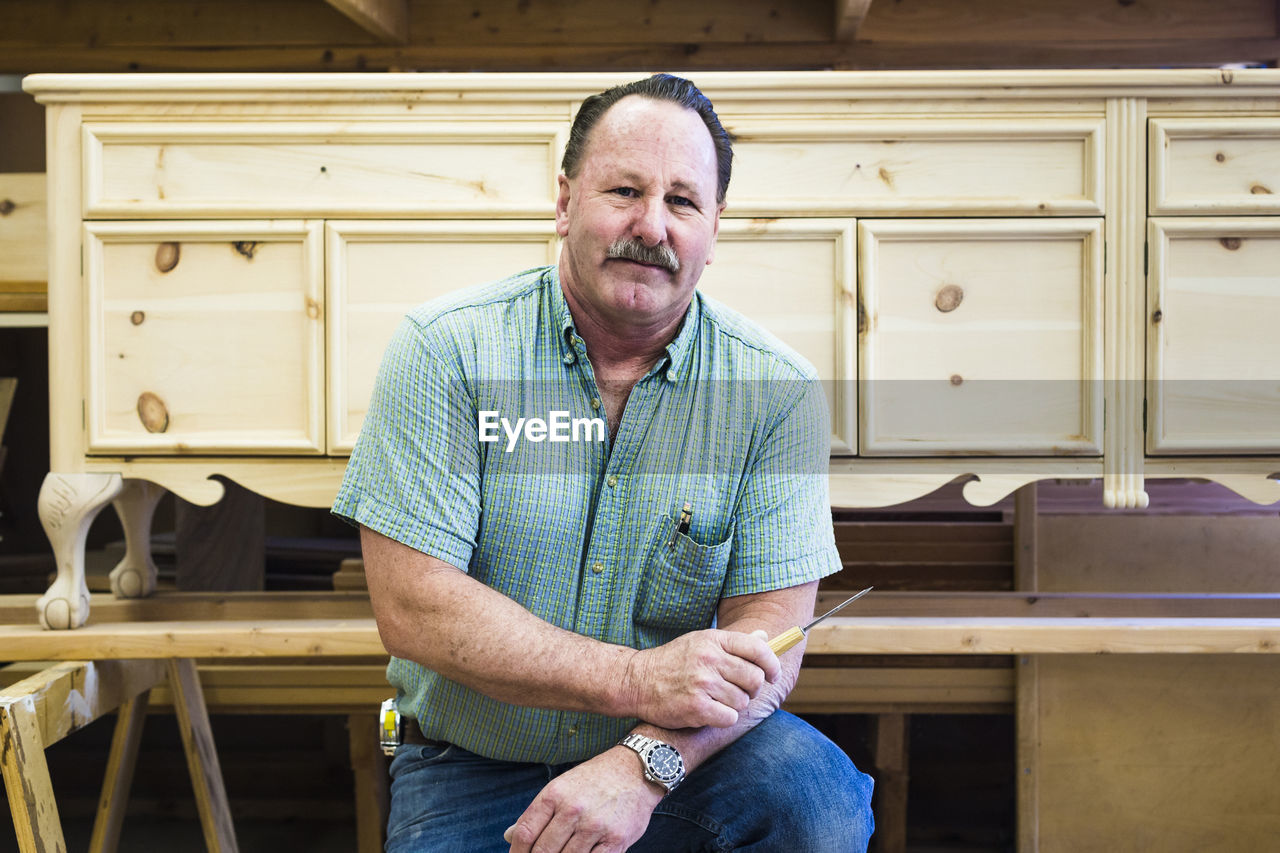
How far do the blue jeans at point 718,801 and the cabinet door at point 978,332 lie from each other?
0.67 metres

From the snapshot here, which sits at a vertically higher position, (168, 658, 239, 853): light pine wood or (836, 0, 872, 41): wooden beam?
(836, 0, 872, 41): wooden beam

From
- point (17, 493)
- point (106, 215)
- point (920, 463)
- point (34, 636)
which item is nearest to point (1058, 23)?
point (920, 463)

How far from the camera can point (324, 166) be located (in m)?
1.90

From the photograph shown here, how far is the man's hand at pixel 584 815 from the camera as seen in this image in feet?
3.93

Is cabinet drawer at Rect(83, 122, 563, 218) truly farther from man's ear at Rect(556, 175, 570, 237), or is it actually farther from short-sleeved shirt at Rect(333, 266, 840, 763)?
short-sleeved shirt at Rect(333, 266, 840, 763)

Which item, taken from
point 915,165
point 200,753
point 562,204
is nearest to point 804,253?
point 915,165

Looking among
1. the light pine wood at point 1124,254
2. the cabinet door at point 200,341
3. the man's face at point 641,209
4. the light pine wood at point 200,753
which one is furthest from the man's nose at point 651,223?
the light pine wood at point 200,753

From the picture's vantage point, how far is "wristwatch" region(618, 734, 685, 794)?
4.15 feet

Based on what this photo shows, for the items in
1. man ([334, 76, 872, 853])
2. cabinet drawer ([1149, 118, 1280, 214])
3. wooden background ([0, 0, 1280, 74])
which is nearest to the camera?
man ([334, 76, 872, 853])

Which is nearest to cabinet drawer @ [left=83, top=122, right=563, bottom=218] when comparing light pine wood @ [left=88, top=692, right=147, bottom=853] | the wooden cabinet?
the wooden cabinet

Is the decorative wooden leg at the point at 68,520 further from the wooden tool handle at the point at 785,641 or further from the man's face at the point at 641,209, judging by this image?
the wooden tool handle at the point at 785,641

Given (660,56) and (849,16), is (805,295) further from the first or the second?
(660,56)

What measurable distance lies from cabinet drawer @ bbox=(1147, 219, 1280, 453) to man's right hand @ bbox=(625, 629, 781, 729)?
41.1 inches

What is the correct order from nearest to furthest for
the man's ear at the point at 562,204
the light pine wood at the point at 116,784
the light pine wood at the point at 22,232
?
the man's ear at the point at 562,204 → the light pine wood at the point at 116,784 → the light pine wood at the point at 22,232
